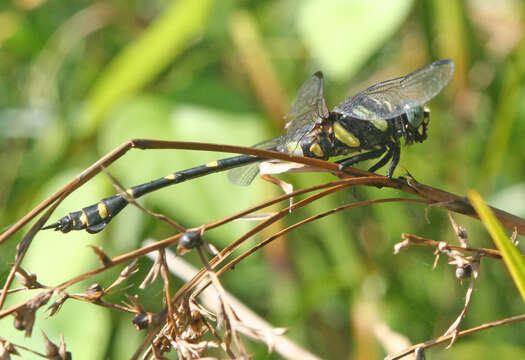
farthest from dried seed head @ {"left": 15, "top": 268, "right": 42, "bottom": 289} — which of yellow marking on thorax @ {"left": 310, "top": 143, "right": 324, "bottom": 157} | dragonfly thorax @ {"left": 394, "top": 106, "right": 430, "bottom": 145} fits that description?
dragonfly thorax @ {"left": 394, "top": 106, "right": 430, "bottom": 145}

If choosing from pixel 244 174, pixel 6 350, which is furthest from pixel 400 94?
pixel 6 350

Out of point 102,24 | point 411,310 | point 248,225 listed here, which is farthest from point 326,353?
point 102,24

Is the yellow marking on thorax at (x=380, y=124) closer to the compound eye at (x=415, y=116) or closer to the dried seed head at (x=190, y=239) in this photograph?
the compound eye at (x=415, y=116)

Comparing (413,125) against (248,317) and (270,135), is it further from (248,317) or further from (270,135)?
(270,135)

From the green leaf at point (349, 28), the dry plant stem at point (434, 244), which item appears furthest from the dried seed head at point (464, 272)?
the green leaf at point (349, 28)

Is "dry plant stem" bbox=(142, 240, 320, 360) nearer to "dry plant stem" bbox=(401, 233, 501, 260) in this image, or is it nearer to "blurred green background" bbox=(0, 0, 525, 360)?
"blurred green background" bbox=(0, 0, 525, 360)

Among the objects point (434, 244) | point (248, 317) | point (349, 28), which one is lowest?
point (248, 317)
